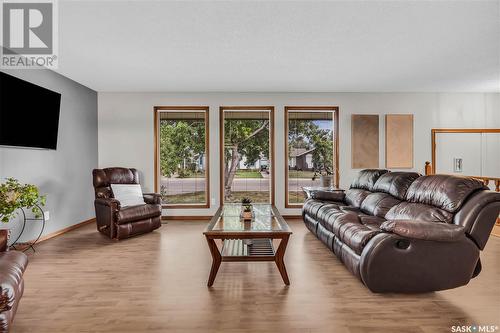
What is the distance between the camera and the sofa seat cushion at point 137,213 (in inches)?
169

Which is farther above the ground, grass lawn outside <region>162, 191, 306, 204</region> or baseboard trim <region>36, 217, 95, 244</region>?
grass lawn outside <region>162, 191, 306, 204</region>

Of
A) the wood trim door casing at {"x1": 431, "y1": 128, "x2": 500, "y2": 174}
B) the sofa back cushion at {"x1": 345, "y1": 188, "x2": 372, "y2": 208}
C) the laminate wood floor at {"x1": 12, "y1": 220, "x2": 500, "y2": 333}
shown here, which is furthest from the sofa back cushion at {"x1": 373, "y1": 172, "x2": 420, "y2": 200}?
the wood trim door casing at {"x1": 431, "y1": 128, "x2": 500, "y2": 174}

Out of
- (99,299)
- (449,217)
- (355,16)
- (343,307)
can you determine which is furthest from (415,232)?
(99,299)

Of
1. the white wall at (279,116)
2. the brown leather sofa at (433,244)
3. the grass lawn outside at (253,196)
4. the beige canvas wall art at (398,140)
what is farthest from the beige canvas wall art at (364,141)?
the brown leather sofa at (433,244)

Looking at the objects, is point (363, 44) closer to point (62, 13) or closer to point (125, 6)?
point (125, 6)

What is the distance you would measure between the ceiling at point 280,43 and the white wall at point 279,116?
549mm

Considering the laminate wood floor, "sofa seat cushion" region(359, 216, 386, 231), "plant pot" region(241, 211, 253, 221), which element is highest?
"plant pot" region(241, 211, 253, 221)

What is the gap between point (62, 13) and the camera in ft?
9.07

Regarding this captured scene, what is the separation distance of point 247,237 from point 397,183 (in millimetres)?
2059

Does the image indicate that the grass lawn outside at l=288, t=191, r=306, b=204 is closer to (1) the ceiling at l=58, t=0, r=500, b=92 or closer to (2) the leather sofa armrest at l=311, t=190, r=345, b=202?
(2) the leather sofa armrest at l=311, t=190, r=345, b=202

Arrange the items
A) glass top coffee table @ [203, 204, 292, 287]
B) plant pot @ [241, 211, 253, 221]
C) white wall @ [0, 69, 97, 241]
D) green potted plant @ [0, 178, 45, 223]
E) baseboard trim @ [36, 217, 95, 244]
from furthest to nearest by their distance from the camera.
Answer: baseboard trim @ [36, 217, 95, 244], white wall @ [0, 69, 97, 241], plant pot @ [241, 211, 253, 221], green potted plant @ [0, 178, 45, 223], glass top coffee table @ [203, 204, 292, 287]

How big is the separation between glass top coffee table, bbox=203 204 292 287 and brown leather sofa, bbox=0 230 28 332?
4.38 ft

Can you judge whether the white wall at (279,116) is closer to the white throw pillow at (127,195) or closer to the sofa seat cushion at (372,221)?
the white throw pillow at (127,195)

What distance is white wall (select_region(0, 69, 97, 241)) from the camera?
3.99m
